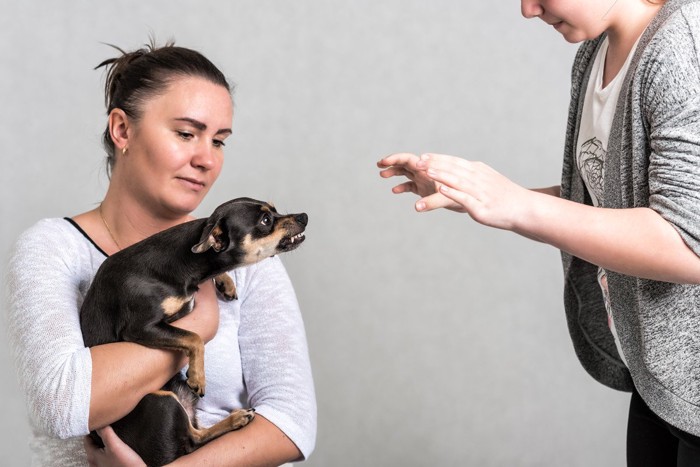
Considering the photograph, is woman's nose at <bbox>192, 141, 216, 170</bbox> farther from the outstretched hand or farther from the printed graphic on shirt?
the printed graphic on shirt

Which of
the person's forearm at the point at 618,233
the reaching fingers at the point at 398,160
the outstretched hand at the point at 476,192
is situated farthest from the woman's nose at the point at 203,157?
the person's forearm at the point at 618,233

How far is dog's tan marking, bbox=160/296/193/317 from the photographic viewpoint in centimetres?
159

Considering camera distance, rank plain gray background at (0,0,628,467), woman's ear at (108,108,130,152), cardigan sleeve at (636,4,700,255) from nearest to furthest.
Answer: cardigan sleeve at (636,4,700,255) → woman's ear at (108,108,130,152) → plain gray background at (0,0,628,467)

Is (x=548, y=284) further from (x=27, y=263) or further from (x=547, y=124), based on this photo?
(x=27, y=263)

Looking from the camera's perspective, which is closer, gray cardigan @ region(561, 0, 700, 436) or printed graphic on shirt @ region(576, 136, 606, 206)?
gray cardigan @ region(561, 0, 700, 436)

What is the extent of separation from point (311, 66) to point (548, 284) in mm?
1232

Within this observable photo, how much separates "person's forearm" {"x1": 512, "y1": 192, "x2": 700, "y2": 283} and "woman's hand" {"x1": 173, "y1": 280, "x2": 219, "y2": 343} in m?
0.70

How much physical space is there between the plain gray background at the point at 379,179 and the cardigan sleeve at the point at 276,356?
41.3 inches

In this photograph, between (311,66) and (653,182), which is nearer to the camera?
(653,182)

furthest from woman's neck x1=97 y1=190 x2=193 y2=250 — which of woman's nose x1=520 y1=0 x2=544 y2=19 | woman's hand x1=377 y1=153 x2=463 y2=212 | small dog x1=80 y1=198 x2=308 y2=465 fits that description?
woman's nose x1=520 y1=0 x2=544 y2=19

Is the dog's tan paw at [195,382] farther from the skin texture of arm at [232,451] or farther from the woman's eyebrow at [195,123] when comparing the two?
the woman's eyebrow at [195,123]

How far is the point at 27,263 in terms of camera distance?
1.69 m

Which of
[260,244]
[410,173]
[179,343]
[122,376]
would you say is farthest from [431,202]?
[122,376]

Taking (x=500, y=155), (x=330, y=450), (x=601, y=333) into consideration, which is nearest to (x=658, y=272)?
(x=601, y=333)
